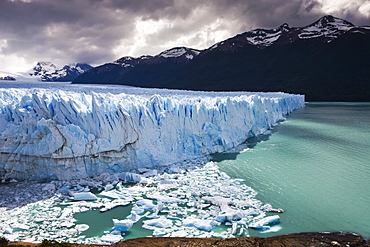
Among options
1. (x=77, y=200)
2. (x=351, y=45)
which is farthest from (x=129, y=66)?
(x=77, y=200)

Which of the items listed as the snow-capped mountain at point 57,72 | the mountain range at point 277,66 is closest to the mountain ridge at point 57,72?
the snow-capped mountain at point 57,72

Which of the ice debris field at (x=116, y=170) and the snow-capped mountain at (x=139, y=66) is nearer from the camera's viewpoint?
the ice debris field at (x=116, y=170)

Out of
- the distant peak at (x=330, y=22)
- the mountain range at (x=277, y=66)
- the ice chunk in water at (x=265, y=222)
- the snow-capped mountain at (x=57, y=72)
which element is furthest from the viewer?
the snow-capped mountain at (x=57, y=72)

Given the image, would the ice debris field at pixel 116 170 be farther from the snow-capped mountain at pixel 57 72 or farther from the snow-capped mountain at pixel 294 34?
the snow-capped mountain at pixel 57 72

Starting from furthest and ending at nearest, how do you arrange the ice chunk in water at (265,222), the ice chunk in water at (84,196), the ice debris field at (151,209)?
the ice chunk in water at (84,196)
the ice chunk in water at (265,222)
the ice debris field at (151,209)

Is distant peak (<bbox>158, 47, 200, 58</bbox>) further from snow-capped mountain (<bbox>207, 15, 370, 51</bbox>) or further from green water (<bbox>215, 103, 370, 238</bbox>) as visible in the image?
green water (<bbox>215, 103, 370, 238</bbox>)

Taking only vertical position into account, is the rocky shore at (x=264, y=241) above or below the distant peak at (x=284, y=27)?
below

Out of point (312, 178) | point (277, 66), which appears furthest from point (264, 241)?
point (277, 66)
